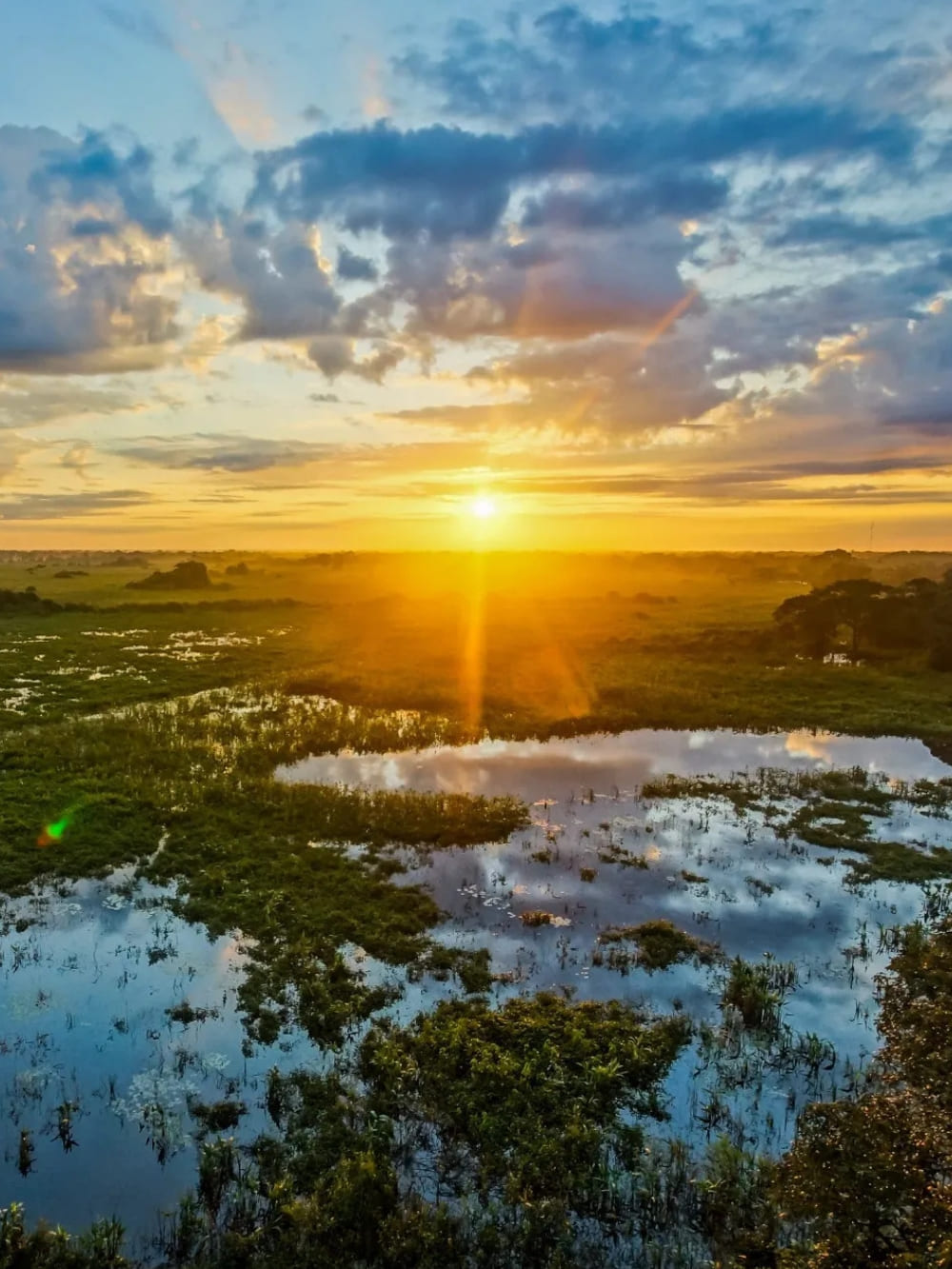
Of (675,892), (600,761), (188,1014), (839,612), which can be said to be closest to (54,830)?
(188,1014)

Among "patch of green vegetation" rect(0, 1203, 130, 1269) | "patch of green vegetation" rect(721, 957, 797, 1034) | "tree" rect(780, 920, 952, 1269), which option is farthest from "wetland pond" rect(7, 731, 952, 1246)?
"tree" rect(780, 920, 952, 1269)

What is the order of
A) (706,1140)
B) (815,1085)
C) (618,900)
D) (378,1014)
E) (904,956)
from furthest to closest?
(618,900), (904,956), (378,1014), (815,1085), (706,1140)

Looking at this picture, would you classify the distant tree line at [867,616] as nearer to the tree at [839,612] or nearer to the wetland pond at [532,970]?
the tree at [839,612]

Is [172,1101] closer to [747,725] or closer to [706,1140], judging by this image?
[706,1140]

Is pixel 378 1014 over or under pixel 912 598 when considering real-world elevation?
under

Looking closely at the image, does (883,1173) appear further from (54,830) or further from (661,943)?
(54,830)

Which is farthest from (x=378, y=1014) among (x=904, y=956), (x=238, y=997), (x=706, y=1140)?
(x=904, y=956)
